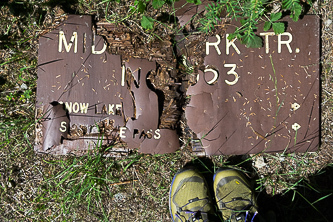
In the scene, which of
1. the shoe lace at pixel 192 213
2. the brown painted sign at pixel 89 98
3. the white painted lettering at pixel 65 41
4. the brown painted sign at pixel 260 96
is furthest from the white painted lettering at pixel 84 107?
the shoe lace at pixel 192 213

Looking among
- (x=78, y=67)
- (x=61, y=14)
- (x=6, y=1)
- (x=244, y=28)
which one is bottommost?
(x=78, y=67)

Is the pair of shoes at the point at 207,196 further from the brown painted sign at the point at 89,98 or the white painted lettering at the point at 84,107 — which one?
the white painted lettering at the point at 84,107

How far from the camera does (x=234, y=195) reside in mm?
2098

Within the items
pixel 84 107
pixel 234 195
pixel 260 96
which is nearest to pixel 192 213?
pixel 234 195

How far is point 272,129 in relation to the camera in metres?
2.05

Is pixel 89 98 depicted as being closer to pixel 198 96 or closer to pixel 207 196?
pixel 198 96

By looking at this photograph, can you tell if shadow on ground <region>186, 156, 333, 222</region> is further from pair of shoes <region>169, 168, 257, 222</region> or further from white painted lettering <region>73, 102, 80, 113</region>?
white painted lettering <region>73, 102, 80, 113</region>

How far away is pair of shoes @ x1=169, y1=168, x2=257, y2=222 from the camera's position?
208 centimetres

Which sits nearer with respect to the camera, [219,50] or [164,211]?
[219,50]

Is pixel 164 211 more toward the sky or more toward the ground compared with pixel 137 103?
more toward the ground

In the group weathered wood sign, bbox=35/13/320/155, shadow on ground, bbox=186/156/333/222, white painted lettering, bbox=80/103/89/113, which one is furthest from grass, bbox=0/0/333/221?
white painted lettering, bbox=80/103/89/113

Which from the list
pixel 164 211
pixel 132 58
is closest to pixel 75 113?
pixel 132 58

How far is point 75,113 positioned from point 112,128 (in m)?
0.33

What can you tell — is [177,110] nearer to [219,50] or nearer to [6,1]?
[219,50]
